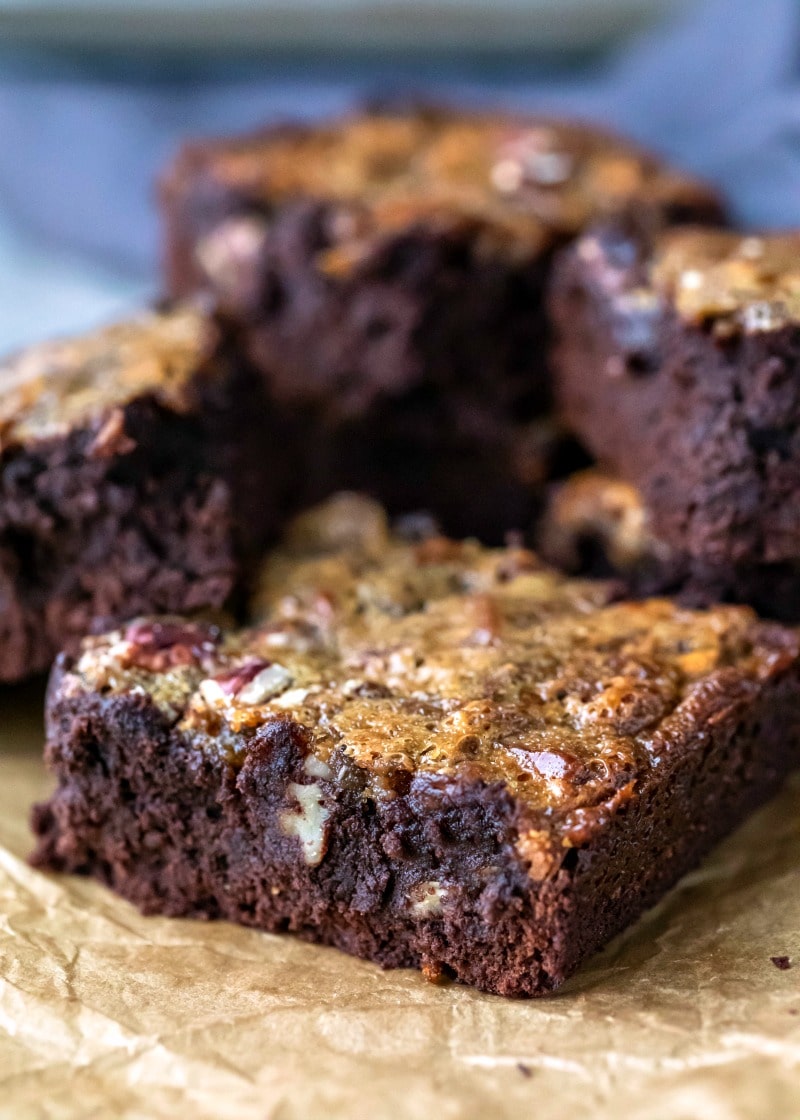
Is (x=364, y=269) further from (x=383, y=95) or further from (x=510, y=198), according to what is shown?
(x=383, y=95)

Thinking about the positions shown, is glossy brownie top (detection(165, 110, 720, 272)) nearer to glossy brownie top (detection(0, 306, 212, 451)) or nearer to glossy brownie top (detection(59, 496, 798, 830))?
glossy brownie top (detection(0, 306, 212, 451))

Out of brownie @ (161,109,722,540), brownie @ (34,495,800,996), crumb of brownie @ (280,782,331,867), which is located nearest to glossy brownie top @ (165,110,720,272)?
brownie @ (161,109,722,540)

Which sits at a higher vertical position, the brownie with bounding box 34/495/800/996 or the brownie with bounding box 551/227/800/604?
the brownie with bounding box 551/227/800/604

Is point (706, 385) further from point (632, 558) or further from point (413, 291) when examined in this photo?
point (413, 291)

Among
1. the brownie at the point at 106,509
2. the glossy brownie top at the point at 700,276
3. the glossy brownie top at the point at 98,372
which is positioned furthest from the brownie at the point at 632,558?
the glossy brownie top at the point at 98,372

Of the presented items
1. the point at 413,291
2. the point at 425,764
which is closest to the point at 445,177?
the point at 413,291
